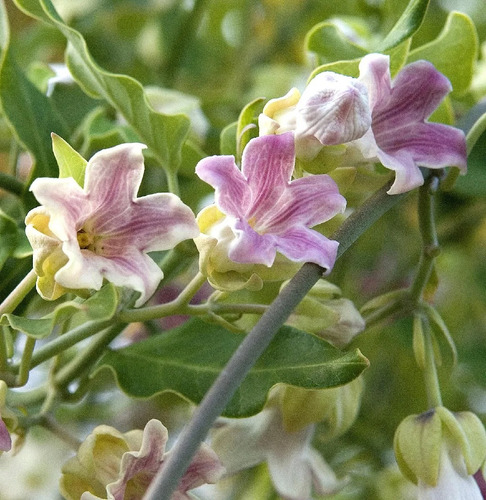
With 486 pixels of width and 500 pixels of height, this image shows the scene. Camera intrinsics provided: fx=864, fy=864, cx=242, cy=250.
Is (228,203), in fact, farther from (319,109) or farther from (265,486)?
(265,486)

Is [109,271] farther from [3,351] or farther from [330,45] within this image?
[330,45]

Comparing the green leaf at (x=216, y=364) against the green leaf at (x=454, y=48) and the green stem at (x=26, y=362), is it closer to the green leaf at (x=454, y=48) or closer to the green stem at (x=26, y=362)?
the green stem at (x=26, y=362)

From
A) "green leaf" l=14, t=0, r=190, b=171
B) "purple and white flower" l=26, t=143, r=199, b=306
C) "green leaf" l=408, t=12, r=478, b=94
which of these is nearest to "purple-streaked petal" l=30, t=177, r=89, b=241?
"purple and white flower" l=26, t=143, r=199, b=306

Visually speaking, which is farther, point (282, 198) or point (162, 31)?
point (162, 31)

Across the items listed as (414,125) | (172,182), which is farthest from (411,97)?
(172,182)

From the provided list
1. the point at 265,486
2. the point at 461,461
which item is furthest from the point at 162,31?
the point at 461,461
